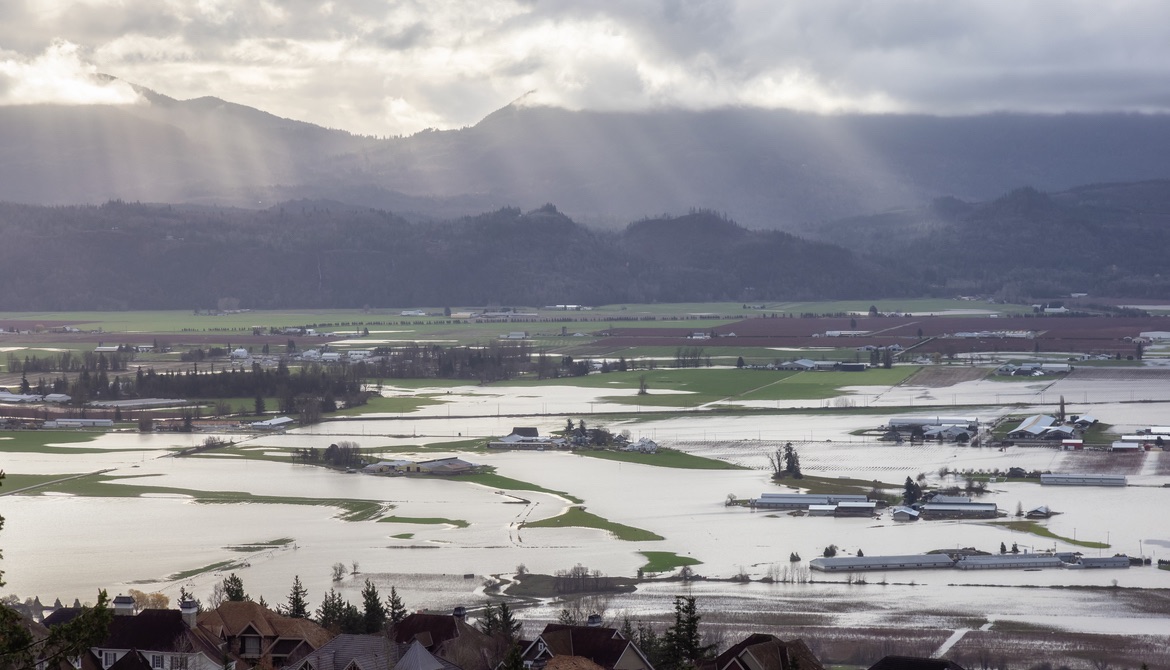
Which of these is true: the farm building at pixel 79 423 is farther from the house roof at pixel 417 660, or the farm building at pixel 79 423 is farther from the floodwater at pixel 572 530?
the house roof at pixel 417 660

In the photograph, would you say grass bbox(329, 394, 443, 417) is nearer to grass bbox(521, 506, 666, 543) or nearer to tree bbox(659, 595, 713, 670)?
grass bbox(521, 506, 666, 543)

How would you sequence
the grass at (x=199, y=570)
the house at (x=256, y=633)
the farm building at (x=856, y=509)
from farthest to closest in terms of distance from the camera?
the farm building at (x=856, y=509) → the grass at (x=199, y=570) → the house at (x=256, y=633)

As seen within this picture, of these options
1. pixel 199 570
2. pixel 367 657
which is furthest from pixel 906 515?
pixel 367 657

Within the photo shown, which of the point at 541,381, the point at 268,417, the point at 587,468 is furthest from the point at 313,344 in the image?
the point at 587,468

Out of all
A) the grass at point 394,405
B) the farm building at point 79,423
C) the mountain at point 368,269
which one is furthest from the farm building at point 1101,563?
the mountain at point 368,269

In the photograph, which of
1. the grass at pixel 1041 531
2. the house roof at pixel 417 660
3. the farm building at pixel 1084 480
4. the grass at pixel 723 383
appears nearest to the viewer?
the house roof at pixel 417 660

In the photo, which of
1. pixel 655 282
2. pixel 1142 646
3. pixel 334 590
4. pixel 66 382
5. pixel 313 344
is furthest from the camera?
pixel 655 282

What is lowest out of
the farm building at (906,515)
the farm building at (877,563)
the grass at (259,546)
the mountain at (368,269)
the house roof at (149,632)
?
the farm building at (877,563)

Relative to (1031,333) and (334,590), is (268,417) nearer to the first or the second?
(334,590)
